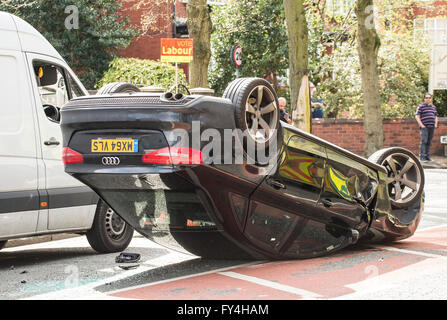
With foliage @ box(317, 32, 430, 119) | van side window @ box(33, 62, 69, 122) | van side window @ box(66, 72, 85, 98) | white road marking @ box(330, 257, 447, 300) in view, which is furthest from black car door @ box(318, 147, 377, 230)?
foliage @ box(317, 32, 430, 119)


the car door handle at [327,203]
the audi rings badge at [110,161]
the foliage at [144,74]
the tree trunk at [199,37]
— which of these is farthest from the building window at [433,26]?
the audi rings badge at [110,161]

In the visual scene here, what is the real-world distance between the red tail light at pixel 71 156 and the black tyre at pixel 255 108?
131 centimetres

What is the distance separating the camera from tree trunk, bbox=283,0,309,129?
16734 millimetres

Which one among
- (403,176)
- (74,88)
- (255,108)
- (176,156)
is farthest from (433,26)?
(176,156)

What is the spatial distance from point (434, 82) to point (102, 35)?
39.8ft

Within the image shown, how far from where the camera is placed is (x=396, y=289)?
19.0ft

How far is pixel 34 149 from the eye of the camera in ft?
24.0

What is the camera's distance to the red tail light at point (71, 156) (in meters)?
6.07

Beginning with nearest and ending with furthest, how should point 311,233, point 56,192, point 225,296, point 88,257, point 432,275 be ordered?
1. point 225,296
2. point 432,275
3. point 311,233
4. point 56,192
5. point 88,257

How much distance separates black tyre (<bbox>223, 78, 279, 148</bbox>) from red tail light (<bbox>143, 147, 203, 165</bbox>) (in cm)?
51

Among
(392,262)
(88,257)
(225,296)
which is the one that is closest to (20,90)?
(88,257)

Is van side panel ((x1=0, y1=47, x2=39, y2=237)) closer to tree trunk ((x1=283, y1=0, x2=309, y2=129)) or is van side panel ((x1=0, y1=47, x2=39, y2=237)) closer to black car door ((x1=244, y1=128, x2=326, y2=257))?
black car door ((x1=244, y1=128, x2=326, y2=257))

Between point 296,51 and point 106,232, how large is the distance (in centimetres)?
977

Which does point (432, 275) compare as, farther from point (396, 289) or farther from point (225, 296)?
point (225, 296)
